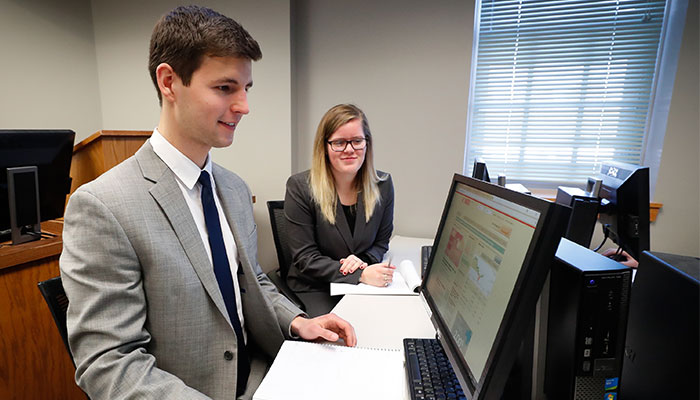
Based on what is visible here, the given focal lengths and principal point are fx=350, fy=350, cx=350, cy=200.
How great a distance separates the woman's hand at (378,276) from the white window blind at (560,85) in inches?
64.0

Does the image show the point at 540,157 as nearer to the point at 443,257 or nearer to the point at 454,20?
the point at 454,20

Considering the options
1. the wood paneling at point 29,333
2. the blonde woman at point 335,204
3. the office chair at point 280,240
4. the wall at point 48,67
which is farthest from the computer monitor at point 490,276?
the wall at point 48,67

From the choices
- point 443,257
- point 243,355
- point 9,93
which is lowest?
point 243,355

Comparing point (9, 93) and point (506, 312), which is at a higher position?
point (9, 93)

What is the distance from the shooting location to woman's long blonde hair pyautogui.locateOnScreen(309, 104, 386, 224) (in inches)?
68.0

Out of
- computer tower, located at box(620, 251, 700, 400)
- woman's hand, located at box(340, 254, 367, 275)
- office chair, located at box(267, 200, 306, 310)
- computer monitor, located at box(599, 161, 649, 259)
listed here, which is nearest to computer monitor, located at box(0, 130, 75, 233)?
office chair, located at box(267, 200, 306, 310)

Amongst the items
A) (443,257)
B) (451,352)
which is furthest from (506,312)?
(443,257)

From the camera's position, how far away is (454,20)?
244 centimetres

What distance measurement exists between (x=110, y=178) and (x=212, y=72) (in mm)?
347

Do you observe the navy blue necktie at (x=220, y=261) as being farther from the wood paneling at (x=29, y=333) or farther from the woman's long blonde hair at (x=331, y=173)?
the wood paneling at (x=29, y=333)

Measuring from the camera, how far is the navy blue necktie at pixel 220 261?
94cm

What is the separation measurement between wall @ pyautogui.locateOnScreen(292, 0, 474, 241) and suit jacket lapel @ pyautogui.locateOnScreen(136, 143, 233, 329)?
198 centimetres

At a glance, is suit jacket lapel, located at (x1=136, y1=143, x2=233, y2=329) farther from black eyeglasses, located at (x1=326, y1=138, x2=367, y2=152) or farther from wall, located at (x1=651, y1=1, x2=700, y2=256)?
wall, located at (x1=651, y1=1, x2=700, y2=256)

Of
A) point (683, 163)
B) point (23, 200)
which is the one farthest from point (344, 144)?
point (683, 163)
